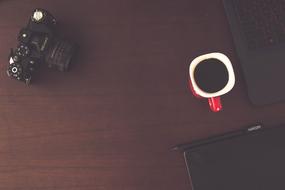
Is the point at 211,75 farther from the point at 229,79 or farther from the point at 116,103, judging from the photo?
the point at 116,103

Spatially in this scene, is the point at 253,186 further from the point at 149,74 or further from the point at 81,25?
the point at 81,25

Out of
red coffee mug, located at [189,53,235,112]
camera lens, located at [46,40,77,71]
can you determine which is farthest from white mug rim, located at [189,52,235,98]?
camera lens, located at [46,40,77,71]

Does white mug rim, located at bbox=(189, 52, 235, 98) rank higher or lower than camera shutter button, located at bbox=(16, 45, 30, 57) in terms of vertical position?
lower

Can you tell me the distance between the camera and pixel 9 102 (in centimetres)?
90

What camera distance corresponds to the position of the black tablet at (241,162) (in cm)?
86

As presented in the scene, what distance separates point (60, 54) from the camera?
87 cm

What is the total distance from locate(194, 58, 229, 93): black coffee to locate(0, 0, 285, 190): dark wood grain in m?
0.09

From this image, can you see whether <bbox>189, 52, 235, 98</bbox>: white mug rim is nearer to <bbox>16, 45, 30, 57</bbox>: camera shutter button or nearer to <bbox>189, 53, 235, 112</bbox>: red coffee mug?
<bbox>189, 53, 235, 112</bbox>: red coffee mug

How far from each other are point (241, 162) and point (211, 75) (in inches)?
7.3

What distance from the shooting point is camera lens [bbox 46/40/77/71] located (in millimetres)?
869

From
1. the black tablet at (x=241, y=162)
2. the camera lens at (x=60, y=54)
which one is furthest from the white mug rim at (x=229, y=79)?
the camera lens at (x=60, y=54)

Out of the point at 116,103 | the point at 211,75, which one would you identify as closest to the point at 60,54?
the point at 116,103

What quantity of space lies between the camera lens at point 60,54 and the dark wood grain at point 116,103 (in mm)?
38

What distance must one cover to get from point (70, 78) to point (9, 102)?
131mm
